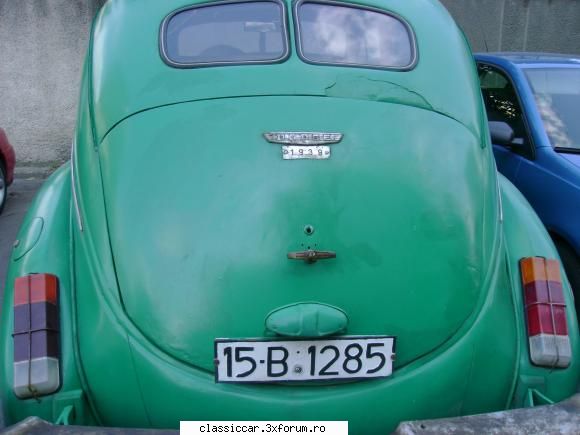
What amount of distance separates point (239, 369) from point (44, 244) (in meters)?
1.03

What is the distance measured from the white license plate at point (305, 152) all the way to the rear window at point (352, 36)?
0.54 meters

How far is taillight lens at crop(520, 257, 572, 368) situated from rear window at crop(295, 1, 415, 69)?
1.06 meters

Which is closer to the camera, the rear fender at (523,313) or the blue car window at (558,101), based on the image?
the rear fender at (523,313)

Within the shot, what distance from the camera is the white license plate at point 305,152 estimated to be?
240cm

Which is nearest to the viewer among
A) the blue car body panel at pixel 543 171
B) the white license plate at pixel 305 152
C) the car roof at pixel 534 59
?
the white license plate at pixel 305 152

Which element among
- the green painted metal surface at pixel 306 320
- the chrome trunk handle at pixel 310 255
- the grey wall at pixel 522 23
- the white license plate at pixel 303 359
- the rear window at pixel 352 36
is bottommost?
the white license plate at pixel 303 359

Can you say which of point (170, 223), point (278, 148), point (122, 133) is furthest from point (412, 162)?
point (122, 133)

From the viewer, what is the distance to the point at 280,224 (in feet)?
7.56

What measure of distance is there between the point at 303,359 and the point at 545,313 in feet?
3.32

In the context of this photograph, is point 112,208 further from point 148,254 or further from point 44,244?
point 44,244

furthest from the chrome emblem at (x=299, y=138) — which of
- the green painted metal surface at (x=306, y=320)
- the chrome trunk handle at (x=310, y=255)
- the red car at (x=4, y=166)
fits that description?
the red car at (x=4, y=166)

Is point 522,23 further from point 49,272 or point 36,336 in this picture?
point 36,336

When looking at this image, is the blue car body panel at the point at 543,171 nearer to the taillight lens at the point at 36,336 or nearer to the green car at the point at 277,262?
the green car at the point at 277,262

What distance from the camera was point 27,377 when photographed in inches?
87.3
